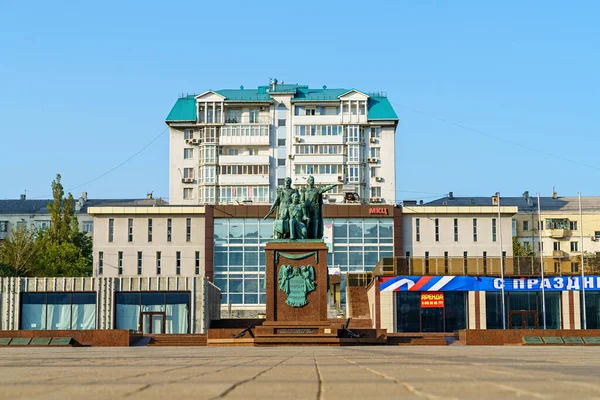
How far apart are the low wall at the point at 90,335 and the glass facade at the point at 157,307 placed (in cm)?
1994

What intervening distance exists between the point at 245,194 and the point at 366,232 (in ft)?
Answer: 94.7

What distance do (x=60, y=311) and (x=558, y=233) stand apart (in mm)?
72633

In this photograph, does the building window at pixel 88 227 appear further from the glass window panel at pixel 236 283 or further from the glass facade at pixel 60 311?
the glass facade at pixel 60 311

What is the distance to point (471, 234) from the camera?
96.6m

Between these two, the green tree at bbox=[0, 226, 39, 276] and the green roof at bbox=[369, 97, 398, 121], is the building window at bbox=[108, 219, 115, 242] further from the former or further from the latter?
the green roof at bbox=[369, 97, 398, 121]

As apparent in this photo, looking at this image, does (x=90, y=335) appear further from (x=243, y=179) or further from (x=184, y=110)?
(x=184, y=110)

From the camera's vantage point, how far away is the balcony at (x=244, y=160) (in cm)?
12044

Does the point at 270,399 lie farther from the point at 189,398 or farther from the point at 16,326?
the point at 16,326

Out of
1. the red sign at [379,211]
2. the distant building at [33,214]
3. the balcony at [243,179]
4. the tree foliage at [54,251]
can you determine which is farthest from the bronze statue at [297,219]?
the distant building at [33,214]

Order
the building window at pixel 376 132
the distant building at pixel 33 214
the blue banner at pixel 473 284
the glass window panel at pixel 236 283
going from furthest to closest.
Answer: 1. the distant building at pixel 33 214
2. the building window at pixel 376 132
3. the glass window panel at pixel 236 283
4. the blue banner at pixel 473 284

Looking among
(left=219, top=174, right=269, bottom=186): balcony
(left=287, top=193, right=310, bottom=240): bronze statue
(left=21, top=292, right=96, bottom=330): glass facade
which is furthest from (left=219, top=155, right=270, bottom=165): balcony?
(left=287, top=193, right=310, bottom=240): bronze statue

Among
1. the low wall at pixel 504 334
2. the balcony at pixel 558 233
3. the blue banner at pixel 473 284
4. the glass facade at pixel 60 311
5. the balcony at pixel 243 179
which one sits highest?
the balcony at pixel 243 179

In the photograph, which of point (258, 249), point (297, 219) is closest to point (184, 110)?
point (258, 249)

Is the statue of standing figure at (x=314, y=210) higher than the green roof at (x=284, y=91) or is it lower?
lower
